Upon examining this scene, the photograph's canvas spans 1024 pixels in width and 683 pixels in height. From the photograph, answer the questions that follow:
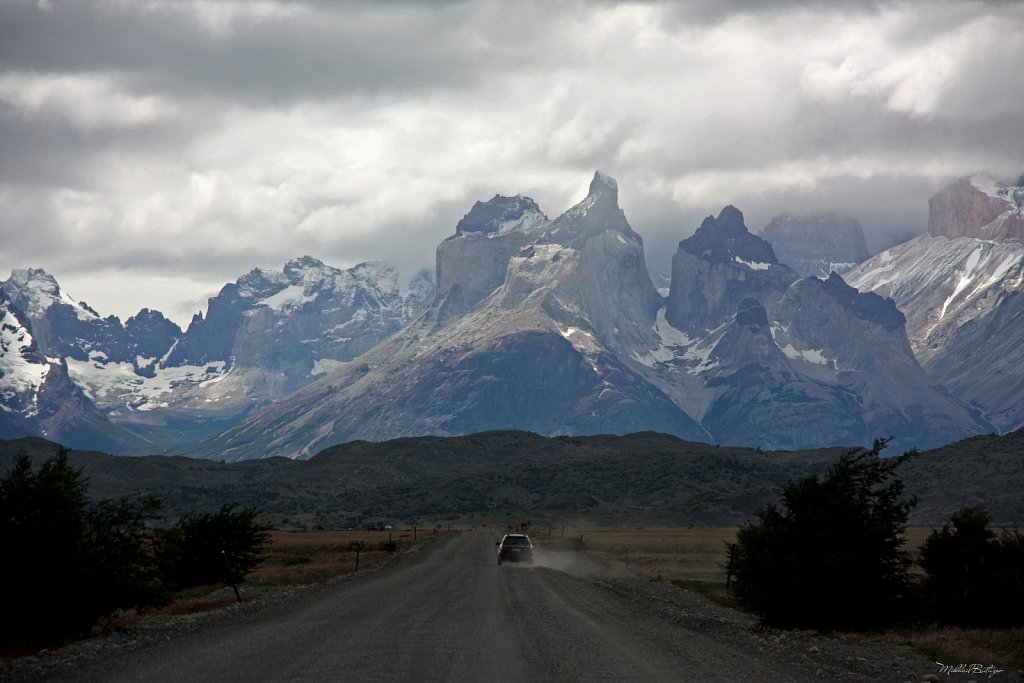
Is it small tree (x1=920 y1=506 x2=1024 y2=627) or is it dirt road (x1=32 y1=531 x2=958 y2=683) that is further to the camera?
small tree (x1=920 y1=506 x2=1024 y2=627)

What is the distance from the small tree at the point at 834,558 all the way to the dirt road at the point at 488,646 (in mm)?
1454

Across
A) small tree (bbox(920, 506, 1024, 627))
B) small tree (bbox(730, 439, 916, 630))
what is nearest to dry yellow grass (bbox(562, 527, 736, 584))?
small tree (bbox(920, 506, 1024, 627))

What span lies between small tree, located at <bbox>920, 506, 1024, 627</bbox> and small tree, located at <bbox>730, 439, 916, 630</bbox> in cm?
275

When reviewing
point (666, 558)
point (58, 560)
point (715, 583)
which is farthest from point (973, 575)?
point (666, 558)

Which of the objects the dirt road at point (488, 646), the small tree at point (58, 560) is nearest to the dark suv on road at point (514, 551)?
the dirt road at point (488, 646)

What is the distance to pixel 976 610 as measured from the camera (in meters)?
32.6

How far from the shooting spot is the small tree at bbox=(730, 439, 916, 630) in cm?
2975

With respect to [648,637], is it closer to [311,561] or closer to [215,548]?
[215,548]

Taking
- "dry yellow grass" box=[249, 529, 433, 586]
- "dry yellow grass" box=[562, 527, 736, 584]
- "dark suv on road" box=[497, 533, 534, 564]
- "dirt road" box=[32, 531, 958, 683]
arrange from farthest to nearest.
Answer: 1. "dark suv on road" box=[497, 533, 534, 564]
2. "dry yellow grass" box=[562, 527, 736, 584]
3. "dry yellow grass" box=[249, 529, 433, 586]
4. "dirt road" box=[32, 531, 958, 683]

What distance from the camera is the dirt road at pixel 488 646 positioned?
22.2 meters

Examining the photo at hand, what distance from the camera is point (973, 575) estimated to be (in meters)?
33.6

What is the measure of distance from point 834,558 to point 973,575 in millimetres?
7001

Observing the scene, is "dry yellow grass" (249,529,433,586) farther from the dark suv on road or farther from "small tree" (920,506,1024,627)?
"small tree" (920,506,1024,627)

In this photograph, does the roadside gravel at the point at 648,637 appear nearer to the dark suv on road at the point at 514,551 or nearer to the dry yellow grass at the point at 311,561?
the dry yellow grass at the point at 311,561
